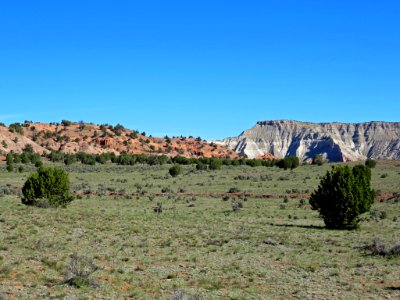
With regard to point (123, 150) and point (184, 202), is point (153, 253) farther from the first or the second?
point (123, 150)

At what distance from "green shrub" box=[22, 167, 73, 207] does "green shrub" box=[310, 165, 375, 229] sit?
17.7 meters

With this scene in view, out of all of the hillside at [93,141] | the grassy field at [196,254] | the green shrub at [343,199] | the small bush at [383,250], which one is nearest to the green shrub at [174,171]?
the grassy field at [196,254]

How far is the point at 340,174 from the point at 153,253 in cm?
1573

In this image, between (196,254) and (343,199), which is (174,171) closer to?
(343,199)

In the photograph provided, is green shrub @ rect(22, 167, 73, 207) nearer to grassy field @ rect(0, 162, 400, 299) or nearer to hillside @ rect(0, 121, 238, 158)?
grassy field @ rect(0, 162, 400, 299)

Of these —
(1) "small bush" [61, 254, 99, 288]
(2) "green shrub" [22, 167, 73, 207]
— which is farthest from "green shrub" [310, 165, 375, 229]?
(1) "small bush" [61, 254, 99, 288]

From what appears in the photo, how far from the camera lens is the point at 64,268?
17.0 m

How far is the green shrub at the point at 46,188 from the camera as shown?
→ 117 feet

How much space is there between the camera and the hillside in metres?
114

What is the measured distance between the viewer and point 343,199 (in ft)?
102

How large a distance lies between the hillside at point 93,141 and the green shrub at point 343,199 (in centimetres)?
8229

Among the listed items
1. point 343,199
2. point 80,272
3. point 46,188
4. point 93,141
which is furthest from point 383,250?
point 93,141

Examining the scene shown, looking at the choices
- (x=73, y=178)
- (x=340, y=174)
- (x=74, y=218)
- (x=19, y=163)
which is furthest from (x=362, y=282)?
(x=19, y=163)

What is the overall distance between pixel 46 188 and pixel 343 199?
20.2m
